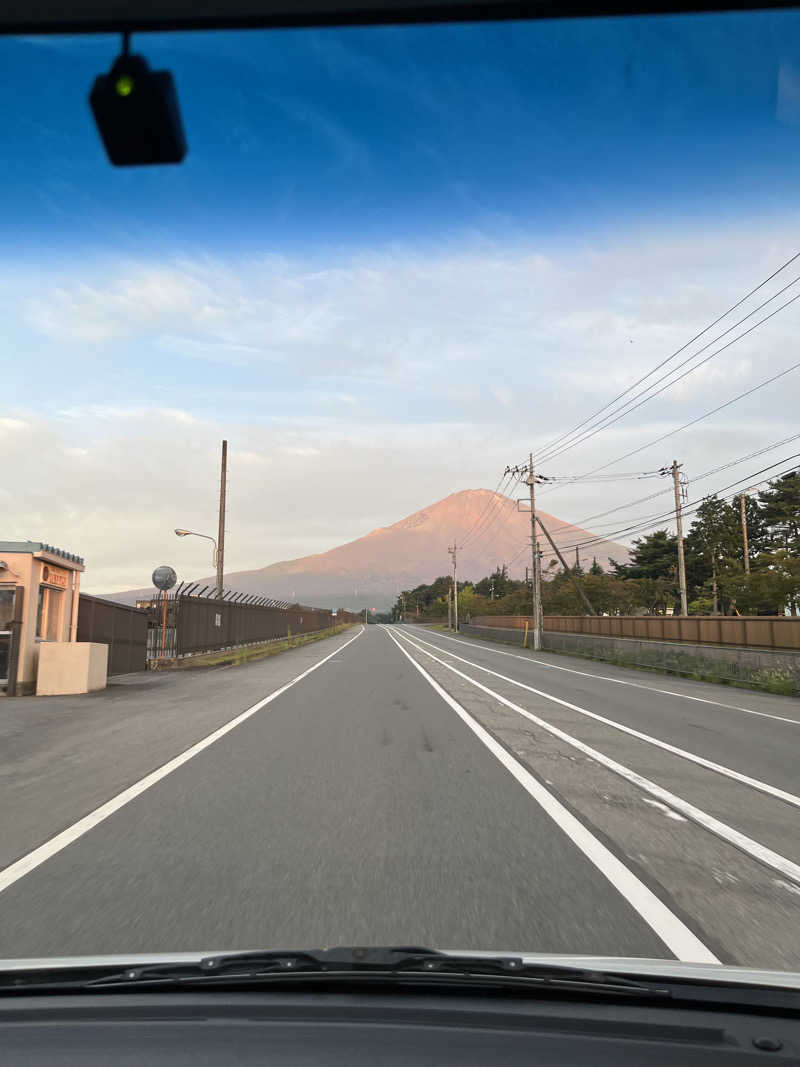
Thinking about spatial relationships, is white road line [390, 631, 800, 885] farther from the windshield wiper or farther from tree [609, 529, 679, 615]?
tree [609, 529, 679, 615]

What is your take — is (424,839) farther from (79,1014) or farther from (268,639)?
(268,639)

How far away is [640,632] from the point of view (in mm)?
41469

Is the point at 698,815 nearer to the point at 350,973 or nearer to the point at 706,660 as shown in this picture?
the point at 350,973

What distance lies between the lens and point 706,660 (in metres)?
27.3

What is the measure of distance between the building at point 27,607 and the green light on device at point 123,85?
1400 centimetres

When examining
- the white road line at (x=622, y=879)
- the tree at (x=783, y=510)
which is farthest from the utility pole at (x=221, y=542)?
the tree at (x=783, y=510)

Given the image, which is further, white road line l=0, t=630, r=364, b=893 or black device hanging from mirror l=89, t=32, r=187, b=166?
white road line l=0, t=630, r=364, b=893

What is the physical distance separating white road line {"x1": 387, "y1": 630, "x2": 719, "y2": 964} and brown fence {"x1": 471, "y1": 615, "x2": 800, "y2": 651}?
2299 centimetres

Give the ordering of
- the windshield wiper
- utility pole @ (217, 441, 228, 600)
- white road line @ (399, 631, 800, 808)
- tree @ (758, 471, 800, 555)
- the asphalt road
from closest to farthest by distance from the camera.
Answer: the windshield wiper, the asphalt road, white road line @ (399, 631, 800, 808), utility pole @ (217, 441, 228, 600), tree @ (758, 471, 800, 555)

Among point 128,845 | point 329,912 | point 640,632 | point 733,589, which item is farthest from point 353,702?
point 733,589

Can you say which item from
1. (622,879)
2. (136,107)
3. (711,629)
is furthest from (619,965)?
(711,629)

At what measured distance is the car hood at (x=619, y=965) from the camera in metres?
2.76

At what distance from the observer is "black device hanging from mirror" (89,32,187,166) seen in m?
3.90

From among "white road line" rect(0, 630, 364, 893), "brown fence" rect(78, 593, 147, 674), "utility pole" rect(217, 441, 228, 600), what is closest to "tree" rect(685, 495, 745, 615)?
"utility pole" rect(217, 441, 228, 600)
